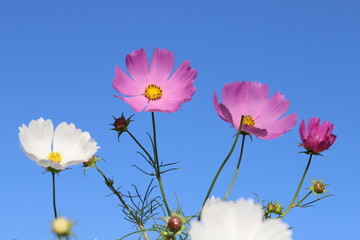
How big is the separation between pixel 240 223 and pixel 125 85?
2.29 feet

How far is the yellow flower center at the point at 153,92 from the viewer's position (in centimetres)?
151

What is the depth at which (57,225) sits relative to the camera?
77 centimetres

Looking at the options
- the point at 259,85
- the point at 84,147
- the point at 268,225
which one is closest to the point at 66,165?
the point at 84,147

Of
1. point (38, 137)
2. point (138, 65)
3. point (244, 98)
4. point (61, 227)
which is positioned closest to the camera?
point (61, 227)

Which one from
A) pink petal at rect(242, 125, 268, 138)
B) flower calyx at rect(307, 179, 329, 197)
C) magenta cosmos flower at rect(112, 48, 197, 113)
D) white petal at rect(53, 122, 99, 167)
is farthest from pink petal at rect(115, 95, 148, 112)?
flower calyx at rect(307, 179, 329, 197)

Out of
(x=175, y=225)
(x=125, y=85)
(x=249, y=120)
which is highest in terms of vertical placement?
(x=125, y=85)

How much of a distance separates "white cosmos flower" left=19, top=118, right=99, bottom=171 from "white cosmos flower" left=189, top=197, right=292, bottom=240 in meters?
0.46

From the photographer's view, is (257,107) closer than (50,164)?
No

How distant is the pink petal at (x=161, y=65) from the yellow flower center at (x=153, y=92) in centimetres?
2

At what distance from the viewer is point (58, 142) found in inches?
50.4

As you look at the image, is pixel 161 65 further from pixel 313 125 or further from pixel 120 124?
pixel 313 125

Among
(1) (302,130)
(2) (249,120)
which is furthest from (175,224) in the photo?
(1) (302,130)

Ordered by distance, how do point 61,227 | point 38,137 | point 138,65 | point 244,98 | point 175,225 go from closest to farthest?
1. point 61,227
2. point 175,225
3. point 38,137
4. point 244,98
5. point 138,65

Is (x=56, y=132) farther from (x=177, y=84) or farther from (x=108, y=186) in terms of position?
(x=177, y=84)
